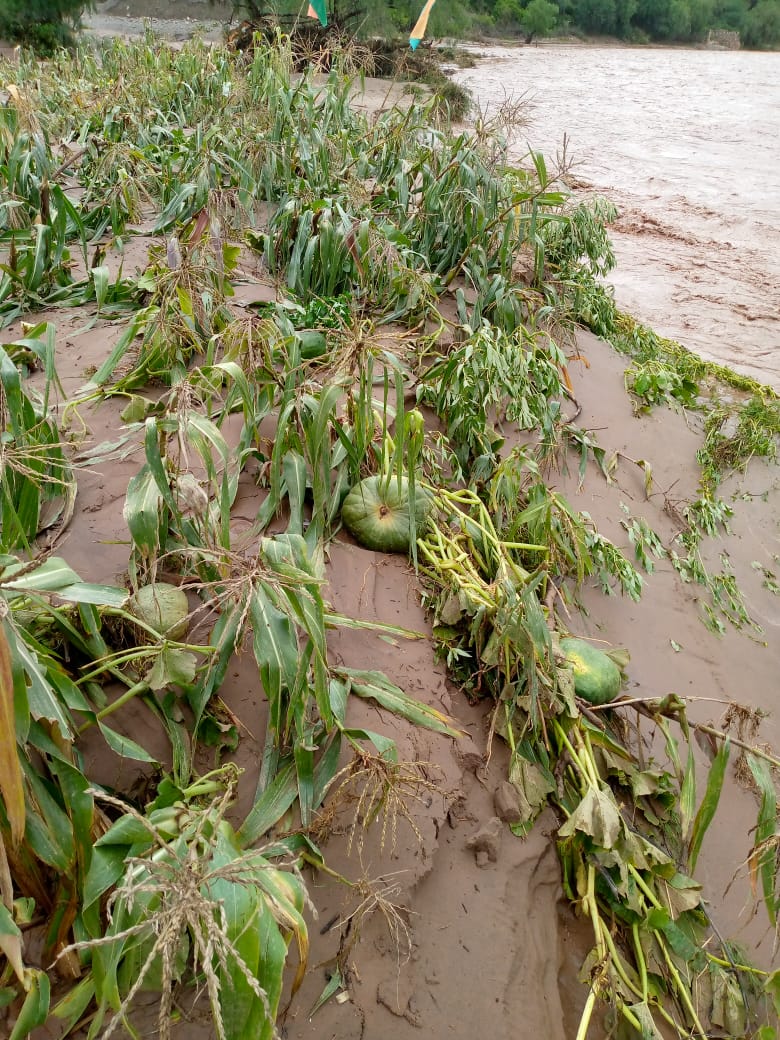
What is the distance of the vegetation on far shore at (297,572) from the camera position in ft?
4.36

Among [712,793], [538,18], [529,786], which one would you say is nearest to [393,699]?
[529,786]

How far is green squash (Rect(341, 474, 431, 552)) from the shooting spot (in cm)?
253

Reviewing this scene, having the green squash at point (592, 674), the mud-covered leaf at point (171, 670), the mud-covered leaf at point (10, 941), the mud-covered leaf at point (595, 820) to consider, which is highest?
the mud-covered leaf at point (10, 941)

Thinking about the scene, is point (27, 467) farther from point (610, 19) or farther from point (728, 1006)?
point (610, 19)

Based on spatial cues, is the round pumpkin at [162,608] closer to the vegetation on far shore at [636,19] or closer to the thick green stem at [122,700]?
Result: the thick green stem at [122,700]

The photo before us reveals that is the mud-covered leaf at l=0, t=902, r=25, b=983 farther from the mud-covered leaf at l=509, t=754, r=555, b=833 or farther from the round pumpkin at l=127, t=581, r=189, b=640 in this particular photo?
the mud-covered leaf at l=509, t=754, r=555, b=833

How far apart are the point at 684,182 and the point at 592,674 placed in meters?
8.89

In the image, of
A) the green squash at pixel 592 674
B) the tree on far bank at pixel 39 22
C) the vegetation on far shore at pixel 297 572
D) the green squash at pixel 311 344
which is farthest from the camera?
the tree on far bank at pixel 39 22

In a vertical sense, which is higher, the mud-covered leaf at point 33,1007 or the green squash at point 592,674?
the mud-covered leaf at point 33,1007

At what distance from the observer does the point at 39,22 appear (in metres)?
14.7

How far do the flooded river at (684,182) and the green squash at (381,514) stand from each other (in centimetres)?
373

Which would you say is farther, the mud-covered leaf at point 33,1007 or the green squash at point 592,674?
the green squash at point 592,674

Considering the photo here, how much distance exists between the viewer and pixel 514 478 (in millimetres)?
2773

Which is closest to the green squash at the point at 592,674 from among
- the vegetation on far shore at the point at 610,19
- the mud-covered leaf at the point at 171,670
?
the mud-covered leaf at the point at 171,670
